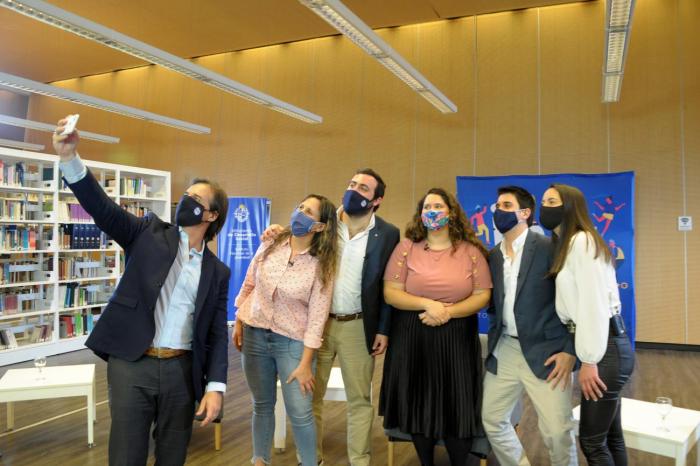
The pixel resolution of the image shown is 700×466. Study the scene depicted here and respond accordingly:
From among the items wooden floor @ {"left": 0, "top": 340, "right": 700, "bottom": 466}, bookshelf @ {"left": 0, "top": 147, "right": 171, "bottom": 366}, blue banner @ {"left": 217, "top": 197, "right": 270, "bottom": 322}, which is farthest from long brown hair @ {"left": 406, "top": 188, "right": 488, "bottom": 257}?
blue banner @ {"left": 217, "top": 197, "right": 270, "bottom": 322}

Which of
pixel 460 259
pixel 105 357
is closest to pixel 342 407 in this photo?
pixel 460 259

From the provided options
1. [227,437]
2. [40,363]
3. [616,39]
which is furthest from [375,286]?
[616,39]

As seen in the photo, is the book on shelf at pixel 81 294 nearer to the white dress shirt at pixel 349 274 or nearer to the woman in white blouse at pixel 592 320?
the white dress shirt at pixel 349 274

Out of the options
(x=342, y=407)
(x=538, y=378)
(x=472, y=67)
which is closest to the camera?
(x=538, y=378)

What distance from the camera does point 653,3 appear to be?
22.0 feet

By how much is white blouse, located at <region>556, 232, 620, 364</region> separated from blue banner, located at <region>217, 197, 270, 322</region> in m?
6.58

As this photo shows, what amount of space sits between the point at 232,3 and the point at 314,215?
524 cm

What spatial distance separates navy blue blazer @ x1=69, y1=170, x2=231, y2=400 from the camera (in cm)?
170

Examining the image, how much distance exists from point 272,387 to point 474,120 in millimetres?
6091

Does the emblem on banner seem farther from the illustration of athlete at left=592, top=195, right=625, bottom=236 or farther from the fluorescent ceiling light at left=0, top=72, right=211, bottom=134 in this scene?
the illustration of athlete at left=592, top=195, right=625, bottom=236

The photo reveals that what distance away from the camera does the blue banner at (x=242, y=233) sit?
26.9 ft

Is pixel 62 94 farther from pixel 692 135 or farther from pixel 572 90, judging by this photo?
pixel 692 135

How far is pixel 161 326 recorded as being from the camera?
5.84 feet

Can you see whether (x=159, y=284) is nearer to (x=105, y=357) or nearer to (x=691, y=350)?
(x=105, y=357)
